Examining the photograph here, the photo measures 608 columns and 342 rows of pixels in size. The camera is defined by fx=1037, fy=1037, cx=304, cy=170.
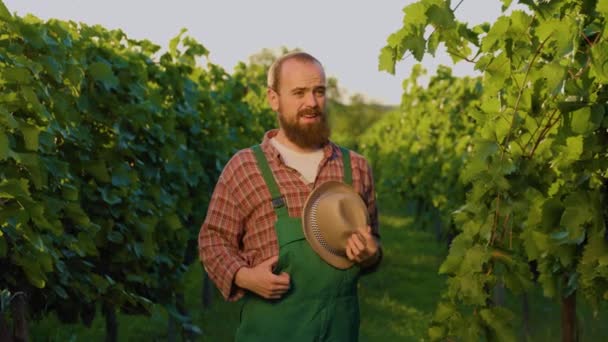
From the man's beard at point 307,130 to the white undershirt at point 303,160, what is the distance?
0.13 ft

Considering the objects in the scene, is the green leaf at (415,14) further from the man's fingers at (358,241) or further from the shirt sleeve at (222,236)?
the shirt sleeve at (222,236)

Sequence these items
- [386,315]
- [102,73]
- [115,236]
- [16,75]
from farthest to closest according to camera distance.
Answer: [386,315] < [115,236] < [102,73] < [16,75]

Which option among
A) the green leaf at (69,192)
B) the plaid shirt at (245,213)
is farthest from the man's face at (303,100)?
the green leaf at (69,192)

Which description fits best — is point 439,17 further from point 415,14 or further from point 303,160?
point 303,160

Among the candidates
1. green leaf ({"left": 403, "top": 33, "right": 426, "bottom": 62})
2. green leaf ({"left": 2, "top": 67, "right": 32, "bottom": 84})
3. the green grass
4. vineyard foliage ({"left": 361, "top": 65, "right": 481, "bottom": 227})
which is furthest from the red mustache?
vineyard foliage ({"left": 361, "top": 65, "right": 481, "bottom": 227})

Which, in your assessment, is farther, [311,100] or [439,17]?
[311,100]

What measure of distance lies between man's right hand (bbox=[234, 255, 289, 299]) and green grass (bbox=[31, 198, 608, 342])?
3083 mm

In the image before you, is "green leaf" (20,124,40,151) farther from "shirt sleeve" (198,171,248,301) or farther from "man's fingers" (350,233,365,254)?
"man's fingers" (350,233,365,254)

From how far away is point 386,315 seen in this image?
10688 mm

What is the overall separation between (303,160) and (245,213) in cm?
28

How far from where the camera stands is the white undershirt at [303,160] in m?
3.61

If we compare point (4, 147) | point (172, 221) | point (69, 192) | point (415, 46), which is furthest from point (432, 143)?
point (415, 46)

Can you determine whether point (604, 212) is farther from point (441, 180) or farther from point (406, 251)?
point (406, 251)

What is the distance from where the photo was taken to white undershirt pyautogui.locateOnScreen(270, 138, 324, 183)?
361 centimetres
